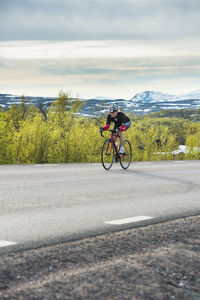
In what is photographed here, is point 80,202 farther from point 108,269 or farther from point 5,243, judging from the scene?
point 108,269

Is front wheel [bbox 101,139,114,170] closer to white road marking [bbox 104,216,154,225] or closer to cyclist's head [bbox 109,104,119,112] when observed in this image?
cyclist's head [bbox 109,104,119,112]

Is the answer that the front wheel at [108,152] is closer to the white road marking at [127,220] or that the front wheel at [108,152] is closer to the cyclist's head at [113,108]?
the cyclist's head at [113,108]

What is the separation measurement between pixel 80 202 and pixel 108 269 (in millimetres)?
3330

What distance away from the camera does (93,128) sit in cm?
2492

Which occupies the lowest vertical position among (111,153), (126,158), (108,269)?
(108,269)

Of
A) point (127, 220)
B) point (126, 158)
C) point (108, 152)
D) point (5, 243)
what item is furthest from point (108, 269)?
point (126, 158)

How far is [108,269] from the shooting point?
331 centimetres

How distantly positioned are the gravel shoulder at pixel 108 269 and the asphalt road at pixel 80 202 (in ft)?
1.44

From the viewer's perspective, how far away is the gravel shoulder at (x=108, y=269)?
9.34ft

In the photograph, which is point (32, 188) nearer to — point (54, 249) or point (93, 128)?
point (54, 249)

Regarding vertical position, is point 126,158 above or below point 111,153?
below

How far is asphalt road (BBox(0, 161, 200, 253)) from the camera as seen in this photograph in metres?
4.75

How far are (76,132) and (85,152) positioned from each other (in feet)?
4.28

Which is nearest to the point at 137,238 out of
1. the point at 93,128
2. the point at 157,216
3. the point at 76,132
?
the point at 157,216
